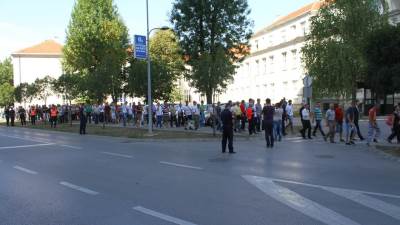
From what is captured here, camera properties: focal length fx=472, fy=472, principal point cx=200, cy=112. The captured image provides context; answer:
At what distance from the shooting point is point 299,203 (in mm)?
7473

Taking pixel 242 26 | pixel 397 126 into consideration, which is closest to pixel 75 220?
pixel 397 126

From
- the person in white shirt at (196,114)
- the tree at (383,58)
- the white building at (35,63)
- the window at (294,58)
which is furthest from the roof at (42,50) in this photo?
the tree at (383,58)

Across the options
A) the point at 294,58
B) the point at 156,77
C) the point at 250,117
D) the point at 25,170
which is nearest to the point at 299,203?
the point at 25,170

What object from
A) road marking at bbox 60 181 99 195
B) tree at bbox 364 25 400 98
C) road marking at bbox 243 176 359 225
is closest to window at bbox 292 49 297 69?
tree at bbox 364 25 400 98

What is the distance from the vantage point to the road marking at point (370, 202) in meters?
6.91

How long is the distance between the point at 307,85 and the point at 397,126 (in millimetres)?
6432

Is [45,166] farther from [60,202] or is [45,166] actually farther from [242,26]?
[242,26]

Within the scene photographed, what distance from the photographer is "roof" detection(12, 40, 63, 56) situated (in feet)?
352

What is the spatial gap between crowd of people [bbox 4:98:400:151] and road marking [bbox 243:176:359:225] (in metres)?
6.03

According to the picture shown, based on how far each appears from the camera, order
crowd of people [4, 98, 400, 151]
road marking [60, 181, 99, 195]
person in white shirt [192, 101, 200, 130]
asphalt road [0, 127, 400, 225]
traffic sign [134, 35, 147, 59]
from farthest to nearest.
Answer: person in white shirt [192, 101, 200, 130] < traffic sign [134, 35, 147, 59] < crowd of people [4, 98, 400, 151] < road marking [60, 181, 99, 195] < asphalt road [0, 127, 400, 225]

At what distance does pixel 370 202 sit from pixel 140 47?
59.3ft

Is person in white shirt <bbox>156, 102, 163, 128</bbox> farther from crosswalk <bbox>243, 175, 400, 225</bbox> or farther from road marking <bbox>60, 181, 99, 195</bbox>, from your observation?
crosswalk <bbox>243, 175, 400, 225</bbox>

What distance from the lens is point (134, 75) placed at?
4194 centimetres

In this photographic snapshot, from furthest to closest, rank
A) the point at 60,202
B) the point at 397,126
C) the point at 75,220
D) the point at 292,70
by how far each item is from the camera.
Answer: the point at 292,70
the point at 397,126
the point at 60,202
the point at 75,220
